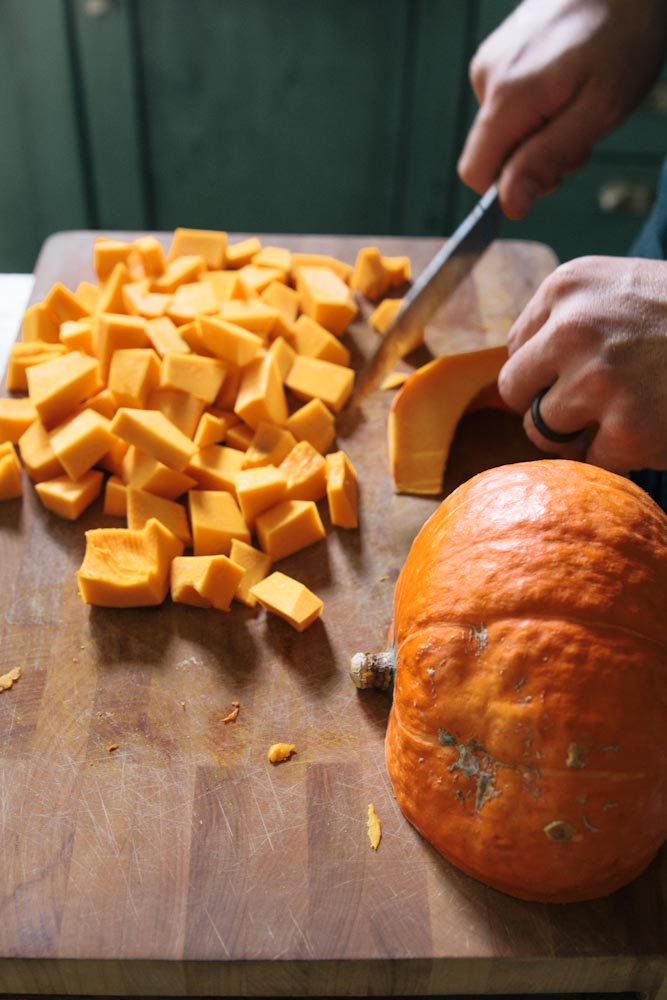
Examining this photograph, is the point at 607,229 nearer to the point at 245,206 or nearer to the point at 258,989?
the point at 245,206

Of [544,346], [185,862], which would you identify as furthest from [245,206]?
[185,862]

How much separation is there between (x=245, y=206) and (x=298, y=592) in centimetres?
230

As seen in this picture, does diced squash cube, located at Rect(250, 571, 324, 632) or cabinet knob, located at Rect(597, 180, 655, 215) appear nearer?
diced squash cube, located at Rect(250, 571, 324, 632)

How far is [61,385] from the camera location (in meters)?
1.76

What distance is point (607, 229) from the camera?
3.32m

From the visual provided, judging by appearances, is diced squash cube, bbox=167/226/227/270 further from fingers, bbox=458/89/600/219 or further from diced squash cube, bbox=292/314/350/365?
fingers, bbox=458/89/600/219

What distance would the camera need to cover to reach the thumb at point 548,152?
6.25 feet

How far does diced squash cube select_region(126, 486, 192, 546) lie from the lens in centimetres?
162

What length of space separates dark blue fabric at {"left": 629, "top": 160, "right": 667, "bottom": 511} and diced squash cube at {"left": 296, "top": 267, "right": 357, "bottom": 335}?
660 mm

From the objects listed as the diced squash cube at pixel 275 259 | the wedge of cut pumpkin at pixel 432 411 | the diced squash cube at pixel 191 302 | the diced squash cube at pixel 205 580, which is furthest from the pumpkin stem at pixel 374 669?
the diced squash cube at pixel 275 259

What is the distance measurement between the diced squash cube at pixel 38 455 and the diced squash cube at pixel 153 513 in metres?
0.18

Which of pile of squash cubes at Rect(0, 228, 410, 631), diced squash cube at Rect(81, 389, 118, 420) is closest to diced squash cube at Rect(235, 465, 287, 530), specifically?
pile of squash cubes at Rect(0, 228, 410, 631)

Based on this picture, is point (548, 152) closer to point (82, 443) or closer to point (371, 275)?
point (371, 275)

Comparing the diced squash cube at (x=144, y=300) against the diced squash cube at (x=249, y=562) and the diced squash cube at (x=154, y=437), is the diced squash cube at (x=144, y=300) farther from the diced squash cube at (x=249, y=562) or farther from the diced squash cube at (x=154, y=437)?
the diced squash cube at (x=249, y=562)
